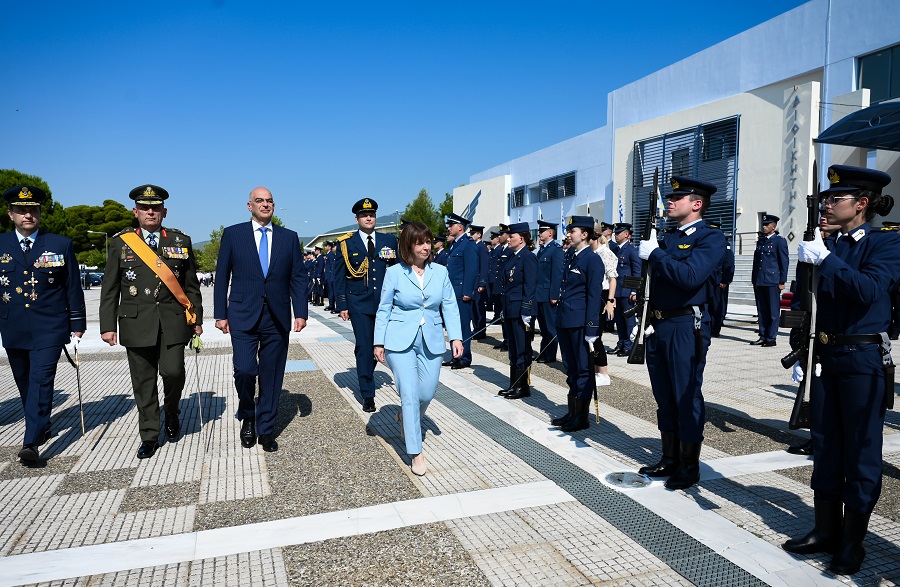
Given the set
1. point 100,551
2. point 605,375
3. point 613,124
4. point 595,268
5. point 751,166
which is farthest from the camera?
point 613,124

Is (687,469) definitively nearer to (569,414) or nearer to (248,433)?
(569,414)

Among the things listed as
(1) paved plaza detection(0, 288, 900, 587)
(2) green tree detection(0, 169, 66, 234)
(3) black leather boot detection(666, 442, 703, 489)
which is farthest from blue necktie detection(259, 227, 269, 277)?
(2) green tree detection(0, 169, 66, 234)

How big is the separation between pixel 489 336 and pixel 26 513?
9.90 meters

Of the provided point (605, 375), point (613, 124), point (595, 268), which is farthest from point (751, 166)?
point (595, 268)

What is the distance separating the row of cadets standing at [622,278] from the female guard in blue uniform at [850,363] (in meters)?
6.64

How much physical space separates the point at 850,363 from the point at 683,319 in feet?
3.67

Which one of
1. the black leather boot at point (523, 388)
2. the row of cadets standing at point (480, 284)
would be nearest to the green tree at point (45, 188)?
the row of cadets standing at point (480, 284)

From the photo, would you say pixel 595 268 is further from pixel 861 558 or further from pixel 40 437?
pixel 40 437

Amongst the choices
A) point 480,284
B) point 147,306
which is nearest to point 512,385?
point 147,306

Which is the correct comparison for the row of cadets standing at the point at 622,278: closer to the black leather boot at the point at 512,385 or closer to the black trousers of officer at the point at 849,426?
the black leather boot at the point at 512,385

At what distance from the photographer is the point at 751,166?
23203 millimetres

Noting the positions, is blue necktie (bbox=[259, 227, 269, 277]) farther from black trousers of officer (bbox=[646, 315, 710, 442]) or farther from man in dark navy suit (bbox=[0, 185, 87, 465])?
black trousers of officer (bbox=[646, 315, 710, 442])

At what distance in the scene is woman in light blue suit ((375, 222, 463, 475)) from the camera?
180 inches

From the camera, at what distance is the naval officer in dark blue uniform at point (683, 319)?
4000 millimetres
